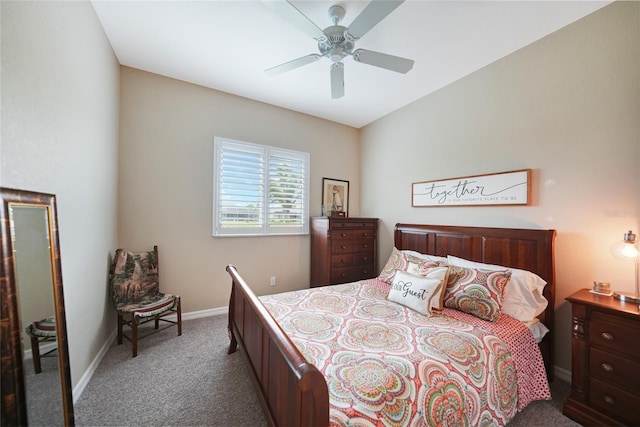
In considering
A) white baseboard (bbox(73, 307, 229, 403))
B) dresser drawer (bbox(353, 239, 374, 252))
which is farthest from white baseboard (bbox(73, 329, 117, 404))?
dresser drawer (bbox(353, 239, 374, 252))

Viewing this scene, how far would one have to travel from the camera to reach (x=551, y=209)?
2.05m

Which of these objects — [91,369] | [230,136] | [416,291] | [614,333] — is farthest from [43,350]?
[614,333]

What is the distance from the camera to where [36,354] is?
108cm

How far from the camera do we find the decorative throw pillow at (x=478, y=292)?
1774 mm

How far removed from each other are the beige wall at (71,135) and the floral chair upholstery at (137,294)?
0.12 metres

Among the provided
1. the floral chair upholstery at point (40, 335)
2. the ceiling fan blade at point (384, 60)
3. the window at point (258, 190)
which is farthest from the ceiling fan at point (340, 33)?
the floral chair upholstery at point (40, 335)

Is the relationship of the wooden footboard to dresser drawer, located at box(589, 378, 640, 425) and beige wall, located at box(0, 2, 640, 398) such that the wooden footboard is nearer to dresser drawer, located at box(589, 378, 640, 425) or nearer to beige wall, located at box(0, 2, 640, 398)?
beige wall, located at box(0, 2, 640, 398)

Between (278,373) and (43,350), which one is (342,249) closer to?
(278,373)

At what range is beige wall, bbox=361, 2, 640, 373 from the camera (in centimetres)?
171

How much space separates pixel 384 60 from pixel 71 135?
2339mm

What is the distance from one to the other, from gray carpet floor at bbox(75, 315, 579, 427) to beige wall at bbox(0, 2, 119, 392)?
221mm

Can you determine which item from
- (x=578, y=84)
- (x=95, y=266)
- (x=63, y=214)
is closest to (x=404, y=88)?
(x=578, y=84)

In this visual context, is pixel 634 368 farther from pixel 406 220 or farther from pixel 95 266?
pixel 95 266

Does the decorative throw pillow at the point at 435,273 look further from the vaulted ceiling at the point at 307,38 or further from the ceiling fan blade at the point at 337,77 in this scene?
the vaulted ceiling at the point at 307,38
